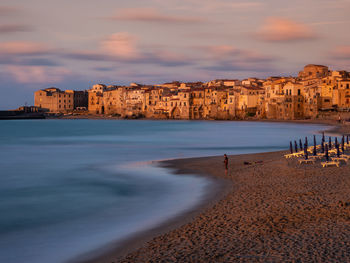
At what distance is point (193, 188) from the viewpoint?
17250 mm

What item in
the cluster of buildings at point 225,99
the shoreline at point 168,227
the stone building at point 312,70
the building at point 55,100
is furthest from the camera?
the building at point 55,100

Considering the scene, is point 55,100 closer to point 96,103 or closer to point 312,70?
point 96,103

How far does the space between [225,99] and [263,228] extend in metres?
110

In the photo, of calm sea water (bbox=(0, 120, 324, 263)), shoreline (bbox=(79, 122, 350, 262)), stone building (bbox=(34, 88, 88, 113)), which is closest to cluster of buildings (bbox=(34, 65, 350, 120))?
stone building (bbox=(34, 88, 88, 113))

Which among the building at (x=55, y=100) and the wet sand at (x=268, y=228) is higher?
the building at (x=55, y=100)

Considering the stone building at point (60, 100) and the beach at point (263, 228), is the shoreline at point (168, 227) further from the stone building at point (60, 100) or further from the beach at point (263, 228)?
the stone building at point (60, 100)

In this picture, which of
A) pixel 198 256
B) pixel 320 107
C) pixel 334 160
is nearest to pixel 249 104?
pixel 320 107

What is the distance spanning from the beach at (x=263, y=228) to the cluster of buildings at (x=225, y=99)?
84599 millimetres

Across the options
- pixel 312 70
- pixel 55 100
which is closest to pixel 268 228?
pixel 312 70

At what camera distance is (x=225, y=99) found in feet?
390

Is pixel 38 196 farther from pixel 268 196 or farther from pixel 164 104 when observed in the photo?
pixel 164 104

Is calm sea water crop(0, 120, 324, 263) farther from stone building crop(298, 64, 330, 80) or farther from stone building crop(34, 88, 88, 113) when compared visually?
stone building crop(34, 88, 88, 113)

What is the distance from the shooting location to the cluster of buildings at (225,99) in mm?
98812

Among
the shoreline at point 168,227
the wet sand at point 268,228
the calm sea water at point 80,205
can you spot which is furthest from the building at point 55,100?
the wet sand at point 268,228
